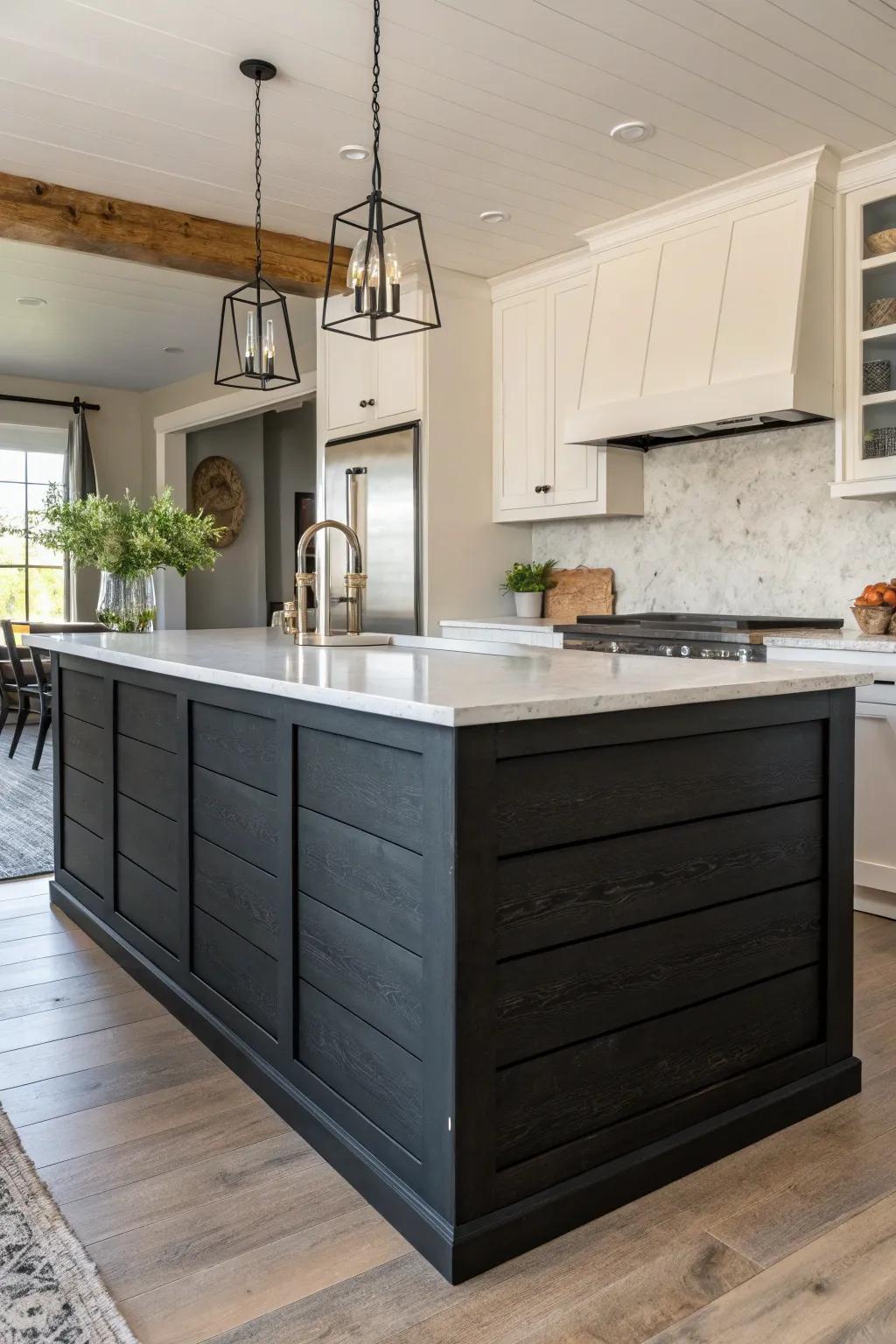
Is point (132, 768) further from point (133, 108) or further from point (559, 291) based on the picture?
point (559, 291)

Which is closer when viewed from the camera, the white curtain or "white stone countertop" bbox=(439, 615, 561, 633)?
"white stone countertop" bbox=(439, 615, 561, 633)

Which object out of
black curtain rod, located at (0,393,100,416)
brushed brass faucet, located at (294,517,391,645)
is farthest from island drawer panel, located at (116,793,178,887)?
black curtain rod, located at (0,393,100,416)

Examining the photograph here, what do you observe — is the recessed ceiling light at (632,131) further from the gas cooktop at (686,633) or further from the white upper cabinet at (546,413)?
the gas cooktop at (686,633)

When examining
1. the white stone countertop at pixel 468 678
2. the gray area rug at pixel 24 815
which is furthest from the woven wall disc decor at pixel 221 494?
the white stone countertop at pixel 468 678

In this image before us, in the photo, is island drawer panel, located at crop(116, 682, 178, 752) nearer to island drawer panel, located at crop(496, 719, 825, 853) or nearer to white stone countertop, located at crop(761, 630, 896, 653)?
island drawer panel, located at crop(496, 719, 825, 853)

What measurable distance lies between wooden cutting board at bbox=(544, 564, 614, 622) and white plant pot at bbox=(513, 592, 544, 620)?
8 centimetres

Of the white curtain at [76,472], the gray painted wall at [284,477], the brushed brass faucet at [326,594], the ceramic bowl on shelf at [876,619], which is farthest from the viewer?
the gray painted wall at [284,477]

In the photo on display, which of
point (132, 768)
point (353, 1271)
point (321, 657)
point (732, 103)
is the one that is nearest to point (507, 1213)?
point (353, 1271)

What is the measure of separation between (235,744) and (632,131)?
264 centimetres

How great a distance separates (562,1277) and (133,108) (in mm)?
3490

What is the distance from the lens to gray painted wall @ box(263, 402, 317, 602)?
8.94 meters

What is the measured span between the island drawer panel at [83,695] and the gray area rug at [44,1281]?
1489 mm

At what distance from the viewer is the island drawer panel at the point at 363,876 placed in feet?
5.40

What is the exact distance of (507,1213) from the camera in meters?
1.60
